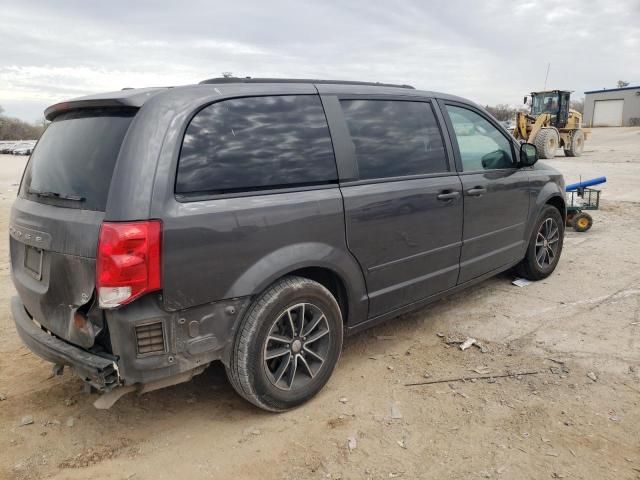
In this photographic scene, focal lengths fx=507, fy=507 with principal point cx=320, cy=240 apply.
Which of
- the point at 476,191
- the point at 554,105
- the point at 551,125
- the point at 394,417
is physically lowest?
the point at 394,417

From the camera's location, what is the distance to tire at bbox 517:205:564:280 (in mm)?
5029

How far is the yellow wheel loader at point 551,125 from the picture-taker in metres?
21.6

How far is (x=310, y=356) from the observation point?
3.09m

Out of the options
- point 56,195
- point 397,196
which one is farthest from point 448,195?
point 56,195

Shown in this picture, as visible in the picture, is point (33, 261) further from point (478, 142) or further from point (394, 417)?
point (478, 142)

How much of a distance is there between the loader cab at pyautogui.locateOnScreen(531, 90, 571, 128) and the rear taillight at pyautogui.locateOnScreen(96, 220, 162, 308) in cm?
2442

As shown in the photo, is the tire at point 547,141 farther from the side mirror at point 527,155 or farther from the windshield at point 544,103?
the side mirror at point 527,155

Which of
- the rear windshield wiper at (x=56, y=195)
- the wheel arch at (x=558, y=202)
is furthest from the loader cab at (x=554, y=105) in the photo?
the rear windshield wiper at (x=56, y=195)

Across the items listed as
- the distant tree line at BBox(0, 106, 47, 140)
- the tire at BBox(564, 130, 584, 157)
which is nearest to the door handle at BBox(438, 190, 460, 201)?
the tire at BBox(564, 130, 584, 157)

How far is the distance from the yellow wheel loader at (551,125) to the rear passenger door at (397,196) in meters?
19.5

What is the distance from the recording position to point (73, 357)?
8.33ft

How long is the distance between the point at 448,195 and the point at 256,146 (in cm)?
164

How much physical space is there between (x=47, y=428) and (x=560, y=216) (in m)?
4.96

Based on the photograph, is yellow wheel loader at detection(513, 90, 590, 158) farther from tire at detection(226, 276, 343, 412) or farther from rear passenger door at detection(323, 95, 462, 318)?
tire at detection(226, 276, 343, 412)
